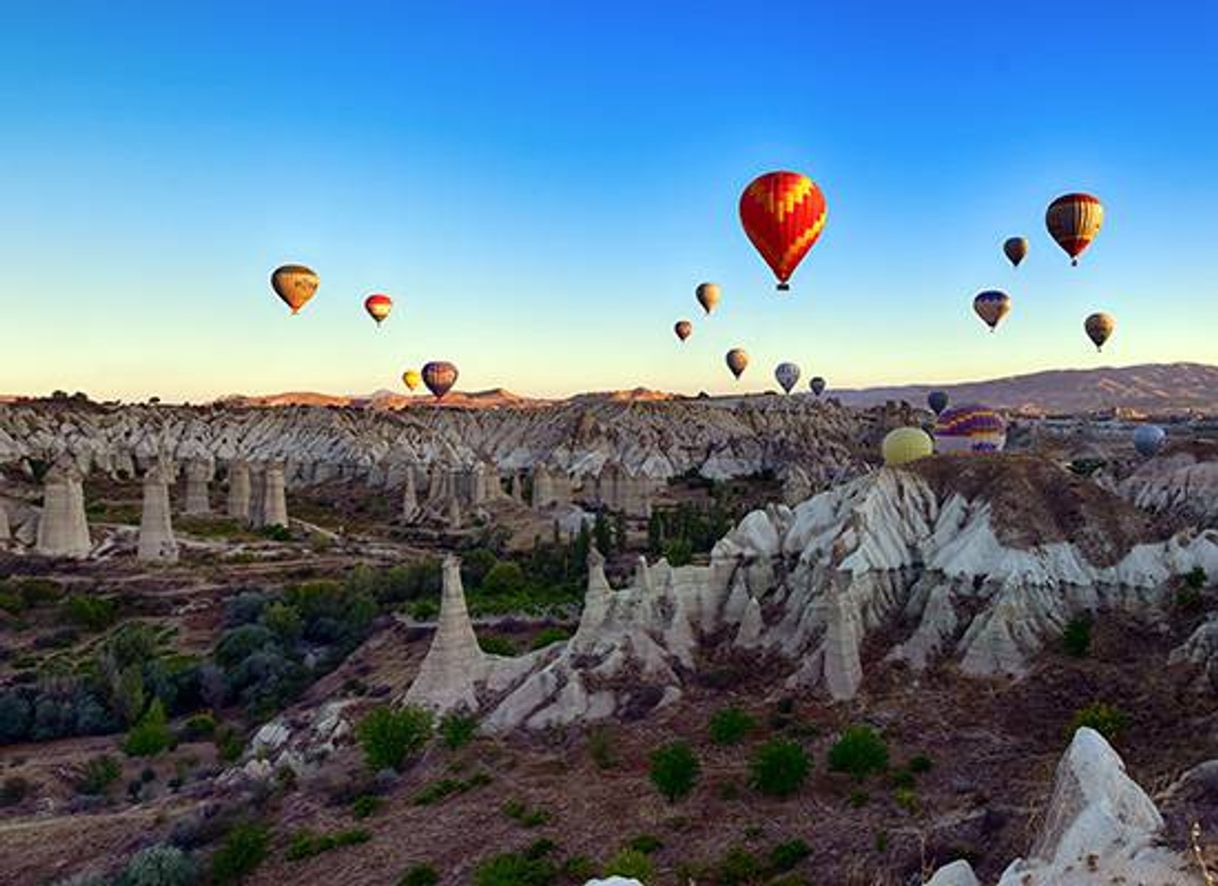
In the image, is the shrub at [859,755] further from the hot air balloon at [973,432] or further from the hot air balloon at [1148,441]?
the hot air balloon at [1148,441]

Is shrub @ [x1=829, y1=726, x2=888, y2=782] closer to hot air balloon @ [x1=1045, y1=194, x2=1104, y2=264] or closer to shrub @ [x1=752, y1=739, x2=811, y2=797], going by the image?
shrub @ [x1=752, y1=739, x2=811, y2=797]

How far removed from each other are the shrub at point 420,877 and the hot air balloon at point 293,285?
72259 millimetres

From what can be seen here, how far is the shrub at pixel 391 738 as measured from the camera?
31.5 metres

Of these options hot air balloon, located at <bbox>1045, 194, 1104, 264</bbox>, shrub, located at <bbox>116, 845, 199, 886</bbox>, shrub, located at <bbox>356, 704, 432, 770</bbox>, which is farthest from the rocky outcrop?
hot air balloon, located at <bbox>1045, 194, 1104, 264</bbox>

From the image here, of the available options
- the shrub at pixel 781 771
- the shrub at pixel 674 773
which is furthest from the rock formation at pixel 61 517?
the shrub at pixel 781 771

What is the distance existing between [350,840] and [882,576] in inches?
748

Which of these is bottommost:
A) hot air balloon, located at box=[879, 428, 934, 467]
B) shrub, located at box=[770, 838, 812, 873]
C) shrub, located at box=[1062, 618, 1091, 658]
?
shrub, located at box=[770, 838, 812, 873]

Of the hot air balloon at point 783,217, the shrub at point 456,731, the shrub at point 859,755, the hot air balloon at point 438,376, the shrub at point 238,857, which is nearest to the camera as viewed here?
the shrub at point 859,755

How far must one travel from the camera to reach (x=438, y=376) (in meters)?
149

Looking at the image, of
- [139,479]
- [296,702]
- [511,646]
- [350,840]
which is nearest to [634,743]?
[350,840]

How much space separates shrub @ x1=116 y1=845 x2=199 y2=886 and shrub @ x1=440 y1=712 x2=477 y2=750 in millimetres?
8487

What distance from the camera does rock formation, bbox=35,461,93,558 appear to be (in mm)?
65750

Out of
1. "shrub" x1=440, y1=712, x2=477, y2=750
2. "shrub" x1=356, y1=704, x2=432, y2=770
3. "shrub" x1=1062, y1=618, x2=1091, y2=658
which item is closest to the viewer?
"shrub" x1=1062, y1=618, x2=1091, y2=658

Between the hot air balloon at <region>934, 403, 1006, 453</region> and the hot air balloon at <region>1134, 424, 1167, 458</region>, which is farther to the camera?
the hot air balloon at <region>1134, 424, 1167, 458</region>
